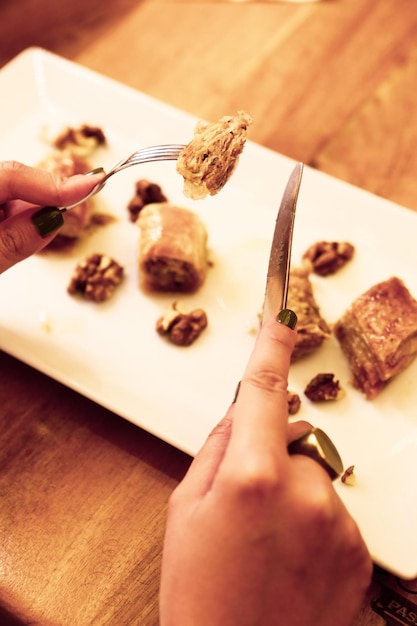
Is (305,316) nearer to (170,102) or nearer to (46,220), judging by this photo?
(46,220)

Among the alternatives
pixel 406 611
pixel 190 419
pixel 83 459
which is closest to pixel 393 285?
pixel 190 419

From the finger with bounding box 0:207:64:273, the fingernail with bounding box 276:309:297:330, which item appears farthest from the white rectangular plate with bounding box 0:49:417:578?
the fingernail with bounding box 276:309:297:330

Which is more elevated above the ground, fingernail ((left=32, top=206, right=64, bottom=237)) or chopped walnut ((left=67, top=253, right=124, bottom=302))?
fingernail ((left=32, top=206, right=64, bottom=237))

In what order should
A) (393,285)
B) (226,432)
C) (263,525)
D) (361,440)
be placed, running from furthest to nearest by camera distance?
(393,285) < (361,440) < (226,432) < (263,525)

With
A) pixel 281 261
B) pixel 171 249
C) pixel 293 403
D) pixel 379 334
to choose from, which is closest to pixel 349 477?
pixel 293 403

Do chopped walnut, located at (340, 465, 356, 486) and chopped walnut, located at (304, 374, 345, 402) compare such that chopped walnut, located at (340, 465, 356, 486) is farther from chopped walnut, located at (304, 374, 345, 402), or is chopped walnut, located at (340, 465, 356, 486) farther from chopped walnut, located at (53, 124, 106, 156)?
chopped walnut, located at (53, 124, 106, 156)

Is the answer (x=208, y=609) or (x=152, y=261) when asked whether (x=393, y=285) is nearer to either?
(x=152, y=261)
